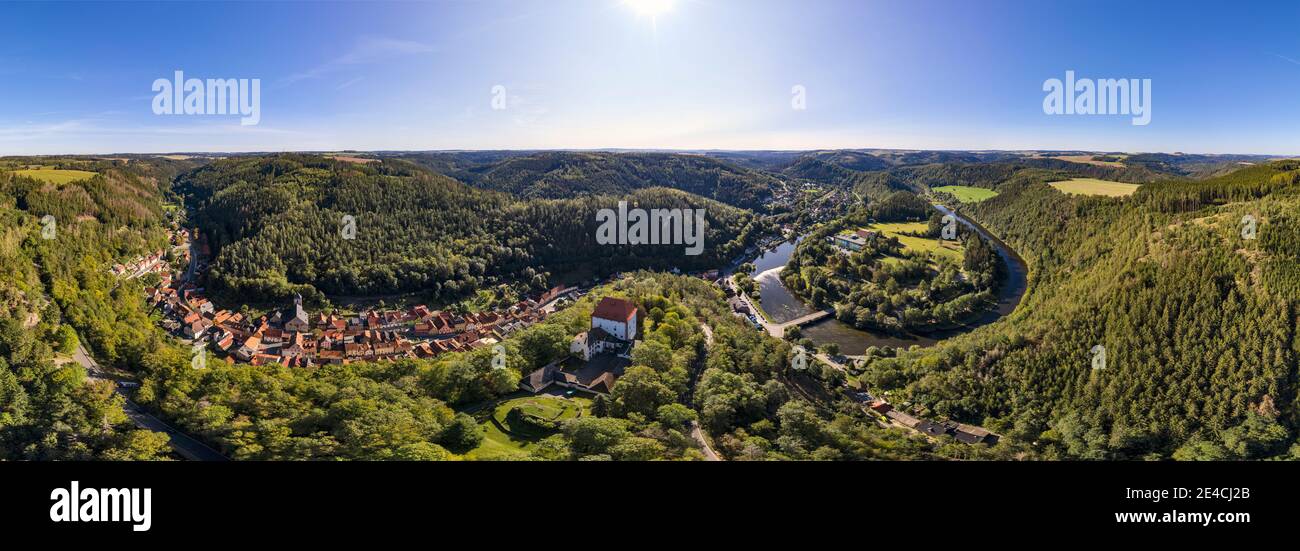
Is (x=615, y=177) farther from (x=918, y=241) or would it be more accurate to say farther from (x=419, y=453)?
(x=419, y=453)

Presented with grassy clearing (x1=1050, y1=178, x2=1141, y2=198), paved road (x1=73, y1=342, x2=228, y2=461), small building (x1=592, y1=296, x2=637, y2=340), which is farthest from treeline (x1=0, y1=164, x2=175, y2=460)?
grassy clearing (x1=1050, y1=178, x2=1141, y2=198)

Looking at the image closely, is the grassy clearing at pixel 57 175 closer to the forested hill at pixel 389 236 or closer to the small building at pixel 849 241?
the forested hill at pixel 389 236

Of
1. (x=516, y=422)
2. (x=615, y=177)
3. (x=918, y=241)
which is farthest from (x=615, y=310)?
(x=615, y=177)

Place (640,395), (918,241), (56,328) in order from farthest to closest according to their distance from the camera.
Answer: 1. (918,241)
2. (56,328)
3. (640,395)

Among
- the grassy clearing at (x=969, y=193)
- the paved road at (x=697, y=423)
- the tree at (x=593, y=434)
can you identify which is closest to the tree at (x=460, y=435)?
the tree at (x=593, y=434)
